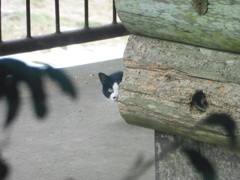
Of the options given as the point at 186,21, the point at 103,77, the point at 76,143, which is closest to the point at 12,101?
the point at 186,21

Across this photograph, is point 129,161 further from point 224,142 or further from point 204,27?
point 204,27

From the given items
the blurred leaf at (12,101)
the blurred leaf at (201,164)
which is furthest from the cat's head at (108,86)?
the blurred leaf at (12,101)

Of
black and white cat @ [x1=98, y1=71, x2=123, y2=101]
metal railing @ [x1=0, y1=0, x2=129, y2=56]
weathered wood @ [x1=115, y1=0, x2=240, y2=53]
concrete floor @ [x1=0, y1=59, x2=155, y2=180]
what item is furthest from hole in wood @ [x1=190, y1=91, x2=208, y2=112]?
black and white cat @ [x1=98, y1=71, x2=123, y2=101]

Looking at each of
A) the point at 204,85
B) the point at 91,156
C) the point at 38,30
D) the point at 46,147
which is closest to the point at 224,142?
the point at 204,85

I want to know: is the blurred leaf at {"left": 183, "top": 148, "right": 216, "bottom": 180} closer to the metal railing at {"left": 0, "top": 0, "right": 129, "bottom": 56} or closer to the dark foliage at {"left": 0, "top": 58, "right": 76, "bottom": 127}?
the dark foliage at {"left": 0, "top": 58, "right": 76, "bottom": 127}

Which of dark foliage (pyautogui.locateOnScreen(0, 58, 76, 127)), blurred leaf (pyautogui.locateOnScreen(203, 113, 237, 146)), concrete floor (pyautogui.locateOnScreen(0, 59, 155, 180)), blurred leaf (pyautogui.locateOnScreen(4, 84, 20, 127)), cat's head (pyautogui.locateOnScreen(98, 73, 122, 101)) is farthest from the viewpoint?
cat's head (pyautogui.locateOnScreen(98, 73, 122, 101))

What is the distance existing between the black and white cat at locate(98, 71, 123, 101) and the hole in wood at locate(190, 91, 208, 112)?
2.57m

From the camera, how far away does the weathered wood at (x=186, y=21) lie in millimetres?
1863

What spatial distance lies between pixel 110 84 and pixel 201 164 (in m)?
2.74

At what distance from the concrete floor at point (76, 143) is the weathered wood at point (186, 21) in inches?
43.5

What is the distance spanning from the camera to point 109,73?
5.30m

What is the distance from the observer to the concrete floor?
11.3 ft

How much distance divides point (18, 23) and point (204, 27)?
5166 millimetres

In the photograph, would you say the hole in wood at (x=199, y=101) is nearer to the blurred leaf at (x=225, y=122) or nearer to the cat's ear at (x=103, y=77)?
the blurred leaf at (x=225, y=122)
